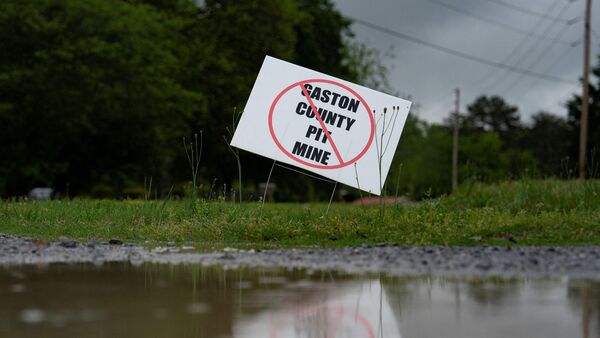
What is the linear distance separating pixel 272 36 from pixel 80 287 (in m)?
47.4

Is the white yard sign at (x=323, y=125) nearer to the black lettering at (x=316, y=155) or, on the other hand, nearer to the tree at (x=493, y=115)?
the black lettering at (x=316, y=155)

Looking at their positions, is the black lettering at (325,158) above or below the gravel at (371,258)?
above

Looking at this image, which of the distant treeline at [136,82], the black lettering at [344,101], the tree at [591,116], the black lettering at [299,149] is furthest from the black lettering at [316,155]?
the tree at [591,116]

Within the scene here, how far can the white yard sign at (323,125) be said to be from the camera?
1549 centimetres

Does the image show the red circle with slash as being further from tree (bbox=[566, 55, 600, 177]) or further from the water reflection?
tree (bbox=[566, 55, 600, 177])

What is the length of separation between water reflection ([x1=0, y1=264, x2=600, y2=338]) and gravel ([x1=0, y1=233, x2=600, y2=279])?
0.63 metres

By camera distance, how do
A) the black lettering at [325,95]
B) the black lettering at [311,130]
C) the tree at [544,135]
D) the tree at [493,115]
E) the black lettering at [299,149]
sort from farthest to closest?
the tree at [493,115] → the tree at [544,135] → the black lettering at [325,95] → the black lettering at [311,130] → the black lettering at [299,149]

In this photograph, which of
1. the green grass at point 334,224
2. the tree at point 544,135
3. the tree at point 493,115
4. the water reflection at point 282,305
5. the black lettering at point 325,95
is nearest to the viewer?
the water reflection at point 282,305

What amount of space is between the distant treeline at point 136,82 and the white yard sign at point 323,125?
26.9m

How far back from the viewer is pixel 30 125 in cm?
4912

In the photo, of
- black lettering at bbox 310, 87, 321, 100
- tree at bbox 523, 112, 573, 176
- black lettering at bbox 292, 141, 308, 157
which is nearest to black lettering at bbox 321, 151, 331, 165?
black lettering at bbox 292, 141, 308, 157

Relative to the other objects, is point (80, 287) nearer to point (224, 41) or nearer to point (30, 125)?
point (30, 125)

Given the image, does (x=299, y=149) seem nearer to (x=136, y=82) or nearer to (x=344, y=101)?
(x=344, y=101)

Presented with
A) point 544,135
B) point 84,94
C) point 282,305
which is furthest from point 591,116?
point 282,305
